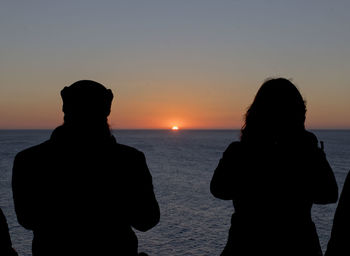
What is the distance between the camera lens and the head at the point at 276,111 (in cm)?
301

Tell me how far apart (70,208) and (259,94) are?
151 centimetres

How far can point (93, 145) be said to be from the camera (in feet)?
9.27

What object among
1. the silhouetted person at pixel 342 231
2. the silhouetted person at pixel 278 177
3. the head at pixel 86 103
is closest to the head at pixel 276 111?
the silhouetted person at pixel 278 177

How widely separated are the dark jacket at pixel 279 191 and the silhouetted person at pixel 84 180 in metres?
0.73

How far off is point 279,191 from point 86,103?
1445mm

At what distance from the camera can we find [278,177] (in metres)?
3.05

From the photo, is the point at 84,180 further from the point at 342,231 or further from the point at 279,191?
the point at 342,231

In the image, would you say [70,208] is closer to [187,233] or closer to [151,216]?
[151,216]

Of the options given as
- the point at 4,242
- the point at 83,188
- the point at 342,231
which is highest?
the point at 83,188

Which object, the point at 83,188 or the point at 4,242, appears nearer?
the point at 4,242

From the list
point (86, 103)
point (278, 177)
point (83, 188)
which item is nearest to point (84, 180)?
point (83, 188)

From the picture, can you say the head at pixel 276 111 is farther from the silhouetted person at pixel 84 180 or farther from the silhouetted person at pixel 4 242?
the silhouetted person at pixel 4 242

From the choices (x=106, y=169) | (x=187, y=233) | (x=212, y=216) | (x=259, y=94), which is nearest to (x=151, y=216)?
(x=106, y=169)

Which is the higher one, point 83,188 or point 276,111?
point 276,111
